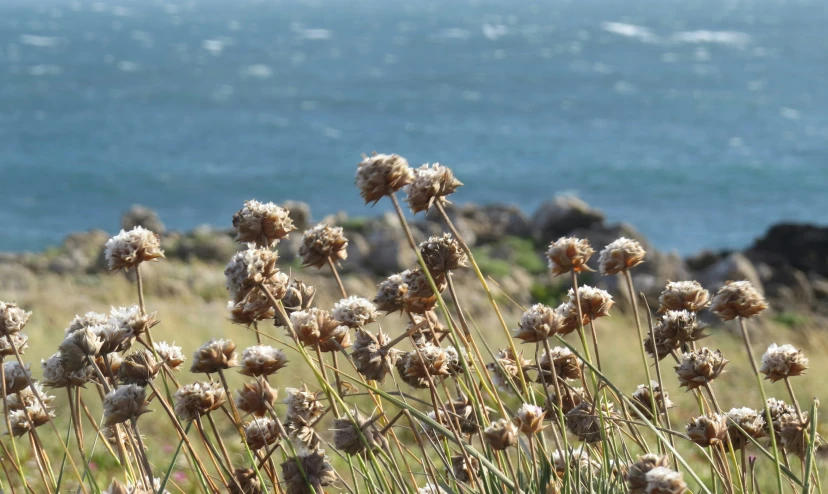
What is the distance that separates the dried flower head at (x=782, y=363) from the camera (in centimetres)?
168

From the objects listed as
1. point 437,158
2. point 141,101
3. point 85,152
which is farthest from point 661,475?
point 141,101

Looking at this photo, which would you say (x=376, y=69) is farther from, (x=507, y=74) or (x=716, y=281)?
(x=716, y=281)

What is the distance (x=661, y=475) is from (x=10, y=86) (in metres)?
65.9

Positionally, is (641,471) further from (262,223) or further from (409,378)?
(262,223)

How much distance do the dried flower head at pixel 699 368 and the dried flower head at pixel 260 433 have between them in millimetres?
776

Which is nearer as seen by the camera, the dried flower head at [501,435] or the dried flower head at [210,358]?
the dried flower head at [501,435]

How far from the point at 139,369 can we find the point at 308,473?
1.22 ft

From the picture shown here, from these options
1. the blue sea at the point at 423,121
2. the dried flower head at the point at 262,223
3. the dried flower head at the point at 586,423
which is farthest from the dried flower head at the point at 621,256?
the blue sea at the point at 423,121

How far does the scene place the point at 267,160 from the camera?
132ft

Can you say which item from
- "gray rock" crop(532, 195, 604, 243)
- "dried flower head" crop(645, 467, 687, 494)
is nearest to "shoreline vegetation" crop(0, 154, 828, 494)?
"dried flower head" crop(645, 467, 687, 494)

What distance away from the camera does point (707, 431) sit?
1.53m

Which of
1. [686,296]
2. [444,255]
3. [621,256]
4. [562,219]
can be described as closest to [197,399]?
[444,255]

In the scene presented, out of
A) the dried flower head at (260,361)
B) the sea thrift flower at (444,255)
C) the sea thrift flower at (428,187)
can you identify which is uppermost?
the sea thrift flower at (428,187)

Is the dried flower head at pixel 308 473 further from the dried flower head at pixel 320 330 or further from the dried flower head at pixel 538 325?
the dried flower head at pixel 538 325
